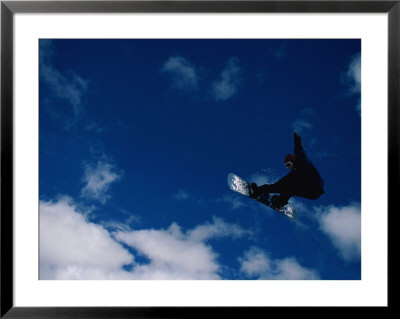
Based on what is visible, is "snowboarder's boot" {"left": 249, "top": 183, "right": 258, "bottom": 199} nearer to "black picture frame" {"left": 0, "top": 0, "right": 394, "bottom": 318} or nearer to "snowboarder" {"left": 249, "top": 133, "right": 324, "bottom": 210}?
"snowboarder" {"left": 249, "top": 133, "right": 324, "bottom": 210}

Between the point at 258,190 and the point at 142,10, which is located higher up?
the point at 142,10

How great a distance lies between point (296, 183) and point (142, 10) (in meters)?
0.79

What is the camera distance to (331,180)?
126 cm

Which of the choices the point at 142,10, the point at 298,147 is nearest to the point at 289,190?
the point at 298,147

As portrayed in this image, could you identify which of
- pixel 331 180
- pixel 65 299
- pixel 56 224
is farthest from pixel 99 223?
pixel 331 180

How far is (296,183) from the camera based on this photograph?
1271 mm

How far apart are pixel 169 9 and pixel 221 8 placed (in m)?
0.17

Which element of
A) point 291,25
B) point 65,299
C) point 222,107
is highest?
point 291,25

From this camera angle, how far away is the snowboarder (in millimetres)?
1264

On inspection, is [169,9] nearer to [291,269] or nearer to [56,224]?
[56,224]

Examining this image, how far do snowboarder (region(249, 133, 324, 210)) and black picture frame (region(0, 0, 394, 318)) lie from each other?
235mm

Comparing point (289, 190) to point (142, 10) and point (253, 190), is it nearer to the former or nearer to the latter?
point (253, 190)

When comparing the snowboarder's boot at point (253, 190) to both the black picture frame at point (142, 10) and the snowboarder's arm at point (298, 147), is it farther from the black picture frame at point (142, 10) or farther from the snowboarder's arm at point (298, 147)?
the black picture frame at point (142, 10)

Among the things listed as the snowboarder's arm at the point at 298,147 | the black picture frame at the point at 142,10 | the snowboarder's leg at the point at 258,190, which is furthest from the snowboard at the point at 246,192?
the black picture frame at the point at 142,10
